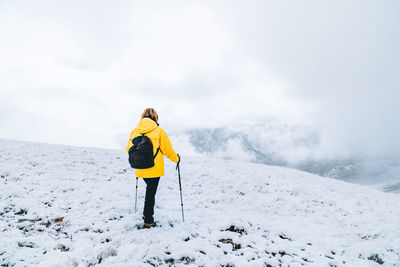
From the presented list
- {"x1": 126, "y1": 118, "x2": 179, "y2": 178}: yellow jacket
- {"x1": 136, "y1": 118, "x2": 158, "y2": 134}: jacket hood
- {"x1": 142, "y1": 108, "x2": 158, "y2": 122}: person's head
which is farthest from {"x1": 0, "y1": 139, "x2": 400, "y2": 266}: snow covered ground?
{"x1": 142, "y1": 108, "x2": 158, "y2": 122}: person's head

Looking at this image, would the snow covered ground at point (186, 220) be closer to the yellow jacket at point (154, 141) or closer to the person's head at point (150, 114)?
the yellow jacket at point (154, 141)

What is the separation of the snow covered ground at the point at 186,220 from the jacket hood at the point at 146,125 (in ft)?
10.6

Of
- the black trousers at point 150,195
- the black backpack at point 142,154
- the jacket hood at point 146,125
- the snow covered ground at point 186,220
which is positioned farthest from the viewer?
the black trousers at point 150,195

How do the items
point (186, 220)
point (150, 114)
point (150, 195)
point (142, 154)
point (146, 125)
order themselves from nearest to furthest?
point (142, 154) → point (146, 125) → point (150, 195) → point (150, 114) → point (186, 220)

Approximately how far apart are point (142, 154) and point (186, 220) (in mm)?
3518

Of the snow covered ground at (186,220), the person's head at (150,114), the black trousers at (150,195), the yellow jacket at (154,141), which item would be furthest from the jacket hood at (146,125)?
the snow covered ground at (186,220)

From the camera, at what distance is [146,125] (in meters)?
7.00

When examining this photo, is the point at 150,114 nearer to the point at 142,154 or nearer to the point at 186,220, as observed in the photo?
the point at 142,154

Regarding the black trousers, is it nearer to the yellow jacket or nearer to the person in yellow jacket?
the person in yellow jacket

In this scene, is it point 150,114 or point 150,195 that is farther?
point 150,114

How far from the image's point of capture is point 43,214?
809 centimetres

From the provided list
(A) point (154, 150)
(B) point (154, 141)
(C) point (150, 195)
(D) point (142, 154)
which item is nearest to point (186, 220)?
(C) point (150, 195)

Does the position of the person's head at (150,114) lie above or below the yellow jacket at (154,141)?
above

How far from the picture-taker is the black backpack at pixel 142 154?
21.9 feet
